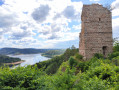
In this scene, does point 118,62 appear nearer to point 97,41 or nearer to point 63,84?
point 97,41

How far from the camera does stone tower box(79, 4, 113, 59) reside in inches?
510

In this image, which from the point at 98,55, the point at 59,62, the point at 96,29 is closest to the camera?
the point at 98,55

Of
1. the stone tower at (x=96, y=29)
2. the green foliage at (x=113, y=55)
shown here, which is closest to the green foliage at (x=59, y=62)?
the stone tower at (x=96, y=29)

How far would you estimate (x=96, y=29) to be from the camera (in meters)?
13.1

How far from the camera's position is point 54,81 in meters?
4.96

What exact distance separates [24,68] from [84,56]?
9.12m

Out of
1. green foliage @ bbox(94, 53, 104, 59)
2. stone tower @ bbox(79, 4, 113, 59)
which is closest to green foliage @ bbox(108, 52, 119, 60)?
stone tower @ bbox(79, 4, 113, 59)

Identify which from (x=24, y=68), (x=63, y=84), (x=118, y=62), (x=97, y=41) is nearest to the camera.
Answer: (x=63, y=84)

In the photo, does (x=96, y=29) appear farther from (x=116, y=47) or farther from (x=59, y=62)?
(x=59, y=62)

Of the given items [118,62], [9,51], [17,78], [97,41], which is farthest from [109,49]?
[9,51]

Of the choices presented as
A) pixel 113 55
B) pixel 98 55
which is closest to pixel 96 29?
pixel 98 55

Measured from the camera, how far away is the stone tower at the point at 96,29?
A: 12945mm

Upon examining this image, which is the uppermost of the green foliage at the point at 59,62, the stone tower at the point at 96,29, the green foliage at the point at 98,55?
the stone tower at the point at 96,29

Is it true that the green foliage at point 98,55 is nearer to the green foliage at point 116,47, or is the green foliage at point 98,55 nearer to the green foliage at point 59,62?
the green foliage at point 116,47
